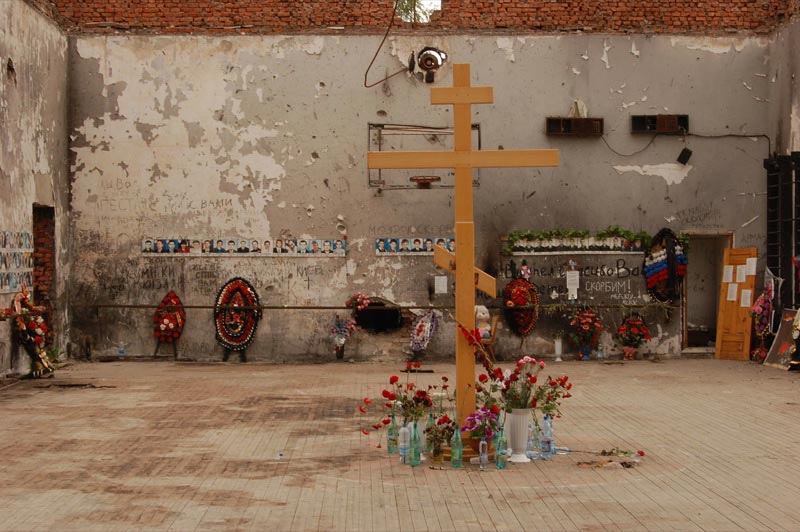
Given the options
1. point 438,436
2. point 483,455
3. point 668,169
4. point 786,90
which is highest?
point 786,90

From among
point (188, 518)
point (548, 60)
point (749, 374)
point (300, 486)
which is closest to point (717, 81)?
point (548, 60)

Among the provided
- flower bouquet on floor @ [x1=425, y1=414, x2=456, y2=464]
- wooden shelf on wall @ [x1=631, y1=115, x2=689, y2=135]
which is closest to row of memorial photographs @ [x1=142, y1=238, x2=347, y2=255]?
wooden shelf on wall @ [x1=631, y1=115, x2=689, y2=135]

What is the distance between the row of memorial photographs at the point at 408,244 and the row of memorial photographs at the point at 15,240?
6.05m

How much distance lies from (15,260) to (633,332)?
10.7 metres

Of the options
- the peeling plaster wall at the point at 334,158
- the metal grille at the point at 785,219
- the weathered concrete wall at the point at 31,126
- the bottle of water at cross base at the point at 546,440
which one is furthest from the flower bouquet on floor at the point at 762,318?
the weathered concrete wall at the point at 31,126

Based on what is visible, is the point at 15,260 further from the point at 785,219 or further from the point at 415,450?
the point at 785,219

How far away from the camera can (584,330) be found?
62.2ft

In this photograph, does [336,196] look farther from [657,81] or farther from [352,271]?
[657,81]

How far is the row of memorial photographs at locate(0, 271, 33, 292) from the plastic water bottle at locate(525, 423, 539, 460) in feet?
30.3

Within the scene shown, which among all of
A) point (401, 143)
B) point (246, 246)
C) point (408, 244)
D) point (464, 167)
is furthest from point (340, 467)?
point (401, 143)

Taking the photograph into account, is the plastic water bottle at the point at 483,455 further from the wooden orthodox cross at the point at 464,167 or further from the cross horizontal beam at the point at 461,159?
the cross horizontal beam at the point at 461,159

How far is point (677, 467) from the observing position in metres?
9.34

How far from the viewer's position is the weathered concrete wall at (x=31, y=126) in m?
15.9

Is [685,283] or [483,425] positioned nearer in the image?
[483,425]
